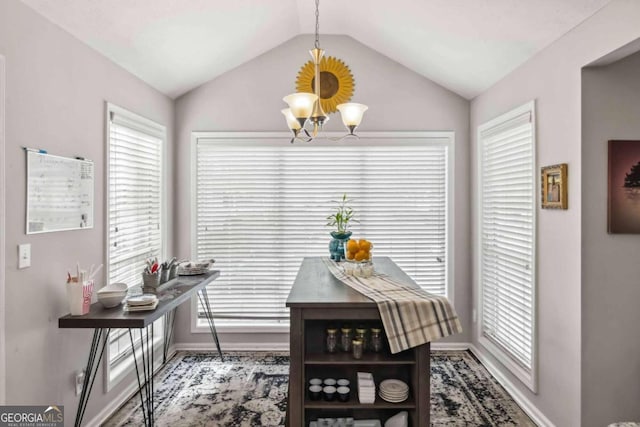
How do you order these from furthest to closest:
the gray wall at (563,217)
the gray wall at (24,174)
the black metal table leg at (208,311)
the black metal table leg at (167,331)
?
1. the black metal table leg at (208,311)
2. the black metal table leg at (167,331)
3. the gray wall at (563,217)
4. the gray wall at (24,174)

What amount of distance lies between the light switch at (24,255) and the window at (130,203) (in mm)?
801

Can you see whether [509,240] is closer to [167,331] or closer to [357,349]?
[357,349]

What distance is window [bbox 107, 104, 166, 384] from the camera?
2.96 metres

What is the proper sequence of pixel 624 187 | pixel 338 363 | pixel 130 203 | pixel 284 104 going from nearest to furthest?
pixel 338 363 → pixel 624 187 → pixel 130 203 → pixel 284 104

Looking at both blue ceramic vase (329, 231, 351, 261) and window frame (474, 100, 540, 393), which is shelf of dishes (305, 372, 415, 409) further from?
blue ceramic vase (329, 231, 351, 261)

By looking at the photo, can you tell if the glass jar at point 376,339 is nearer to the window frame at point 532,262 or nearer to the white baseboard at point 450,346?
the window frame at point 532,262

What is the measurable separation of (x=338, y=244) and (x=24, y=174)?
2.16 metres

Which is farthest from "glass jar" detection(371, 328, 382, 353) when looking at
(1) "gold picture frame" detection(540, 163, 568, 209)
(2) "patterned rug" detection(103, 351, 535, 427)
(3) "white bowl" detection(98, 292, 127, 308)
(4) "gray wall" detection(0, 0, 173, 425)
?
(4) "gray wall" detection(0, 0, 173, 425)

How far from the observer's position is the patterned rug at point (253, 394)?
2.81m

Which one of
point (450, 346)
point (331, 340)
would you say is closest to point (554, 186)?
point (331, 340)

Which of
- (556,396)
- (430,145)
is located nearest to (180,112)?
(430,145)

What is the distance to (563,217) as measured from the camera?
2.48 metres

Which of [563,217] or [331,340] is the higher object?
[563,217]

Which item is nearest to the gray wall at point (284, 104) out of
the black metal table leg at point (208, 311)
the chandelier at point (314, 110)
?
the black metal table leg at point (208, 311)
